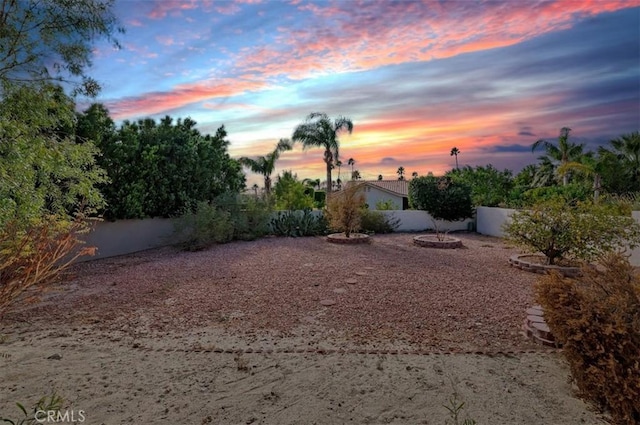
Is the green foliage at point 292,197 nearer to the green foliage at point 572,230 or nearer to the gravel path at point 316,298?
the gravel path at point 316,298

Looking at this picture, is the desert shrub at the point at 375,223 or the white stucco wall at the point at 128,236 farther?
the desert shrub at the point at 375,223

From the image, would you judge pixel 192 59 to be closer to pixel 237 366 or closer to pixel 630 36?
pixel 237 366

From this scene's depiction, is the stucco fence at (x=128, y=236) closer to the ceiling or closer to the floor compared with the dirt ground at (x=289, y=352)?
closer to the ceiling

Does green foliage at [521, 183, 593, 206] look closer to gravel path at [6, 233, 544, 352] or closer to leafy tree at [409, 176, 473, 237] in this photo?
leafy tree at [409, 176, 473, 237]

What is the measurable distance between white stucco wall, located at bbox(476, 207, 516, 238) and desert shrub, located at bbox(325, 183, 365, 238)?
15.9 ft

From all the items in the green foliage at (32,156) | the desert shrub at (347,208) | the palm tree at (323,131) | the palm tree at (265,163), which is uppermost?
the palm tree at (323,131)

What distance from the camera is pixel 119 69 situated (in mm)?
7535

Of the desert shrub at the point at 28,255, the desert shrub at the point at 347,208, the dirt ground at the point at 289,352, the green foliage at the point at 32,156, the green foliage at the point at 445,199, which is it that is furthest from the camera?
the green foliage at the point at 445,199

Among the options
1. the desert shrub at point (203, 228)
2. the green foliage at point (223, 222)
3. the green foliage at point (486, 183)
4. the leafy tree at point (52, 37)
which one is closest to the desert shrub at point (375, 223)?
the green foliage at point (486, 183)

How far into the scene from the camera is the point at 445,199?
46.6 ft

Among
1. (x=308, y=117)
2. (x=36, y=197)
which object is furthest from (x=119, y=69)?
(x=308, y=117)

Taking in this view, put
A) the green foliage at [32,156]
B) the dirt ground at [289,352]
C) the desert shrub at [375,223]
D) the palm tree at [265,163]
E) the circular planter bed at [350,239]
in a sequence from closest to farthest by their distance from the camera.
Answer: the dirt ground at [289,352] < the green foliage at [32,156] < the circular planter bed at [350,239] < the desert shrub at [375,223] < the palm tree at [265,163]

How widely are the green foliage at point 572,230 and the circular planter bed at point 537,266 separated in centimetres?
24

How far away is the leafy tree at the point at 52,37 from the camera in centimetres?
559
